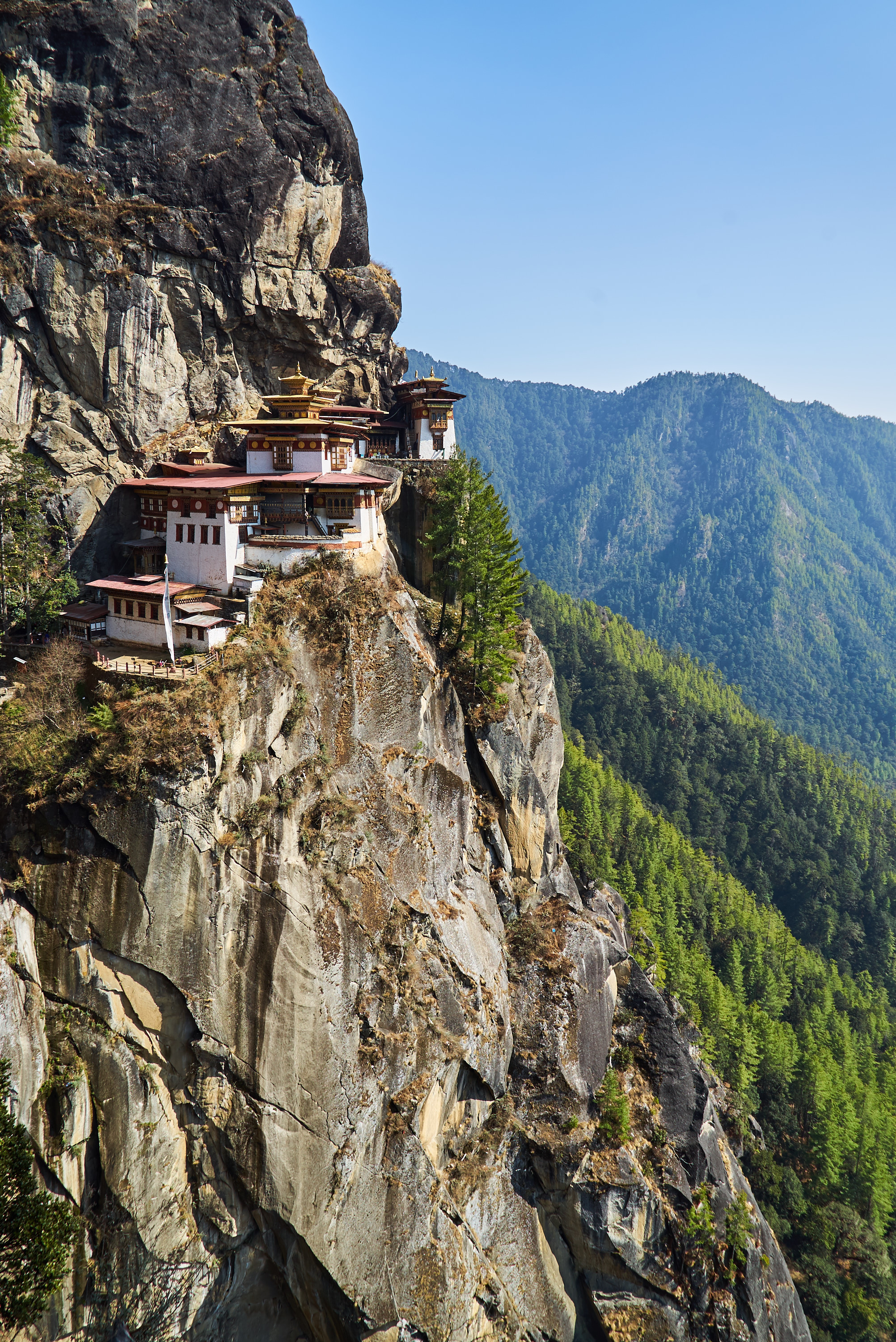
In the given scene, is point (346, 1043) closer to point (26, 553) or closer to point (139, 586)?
point (139, 586)

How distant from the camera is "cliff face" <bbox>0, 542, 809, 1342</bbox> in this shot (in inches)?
1078

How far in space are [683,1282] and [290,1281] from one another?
22013 mm

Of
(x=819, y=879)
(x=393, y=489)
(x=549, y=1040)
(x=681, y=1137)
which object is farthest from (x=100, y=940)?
(x=819, y=879)

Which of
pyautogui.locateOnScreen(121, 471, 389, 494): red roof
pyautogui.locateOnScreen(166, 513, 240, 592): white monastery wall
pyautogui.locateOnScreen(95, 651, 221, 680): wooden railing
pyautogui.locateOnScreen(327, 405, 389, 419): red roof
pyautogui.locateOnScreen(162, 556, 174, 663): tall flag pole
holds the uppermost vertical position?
pyautogui.locateOnScreen(327, 405, 389, 419): red roof

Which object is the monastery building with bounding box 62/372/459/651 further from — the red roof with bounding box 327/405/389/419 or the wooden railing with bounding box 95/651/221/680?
the red roof with bounding box 327/405/389/419

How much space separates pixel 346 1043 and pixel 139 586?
22.1 meters

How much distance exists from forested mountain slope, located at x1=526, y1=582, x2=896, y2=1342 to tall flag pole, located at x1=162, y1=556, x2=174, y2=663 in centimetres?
4749

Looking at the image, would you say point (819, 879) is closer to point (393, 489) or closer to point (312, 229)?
point (393, 489)

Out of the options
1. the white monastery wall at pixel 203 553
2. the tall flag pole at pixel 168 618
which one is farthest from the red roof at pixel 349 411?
the tall flag pole at pixel 168 618

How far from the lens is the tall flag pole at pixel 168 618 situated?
33.7 meters

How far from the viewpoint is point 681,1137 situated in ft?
140

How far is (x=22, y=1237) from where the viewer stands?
2203 centimetres

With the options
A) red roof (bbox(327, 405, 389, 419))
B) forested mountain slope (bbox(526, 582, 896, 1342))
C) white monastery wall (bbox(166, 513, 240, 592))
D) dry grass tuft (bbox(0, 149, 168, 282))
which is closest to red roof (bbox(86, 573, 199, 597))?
white monastery wall (bbox(166, 513, 240, 592))

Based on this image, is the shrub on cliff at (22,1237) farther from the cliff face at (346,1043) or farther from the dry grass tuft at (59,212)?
the dry grass tuft at (59,212)
